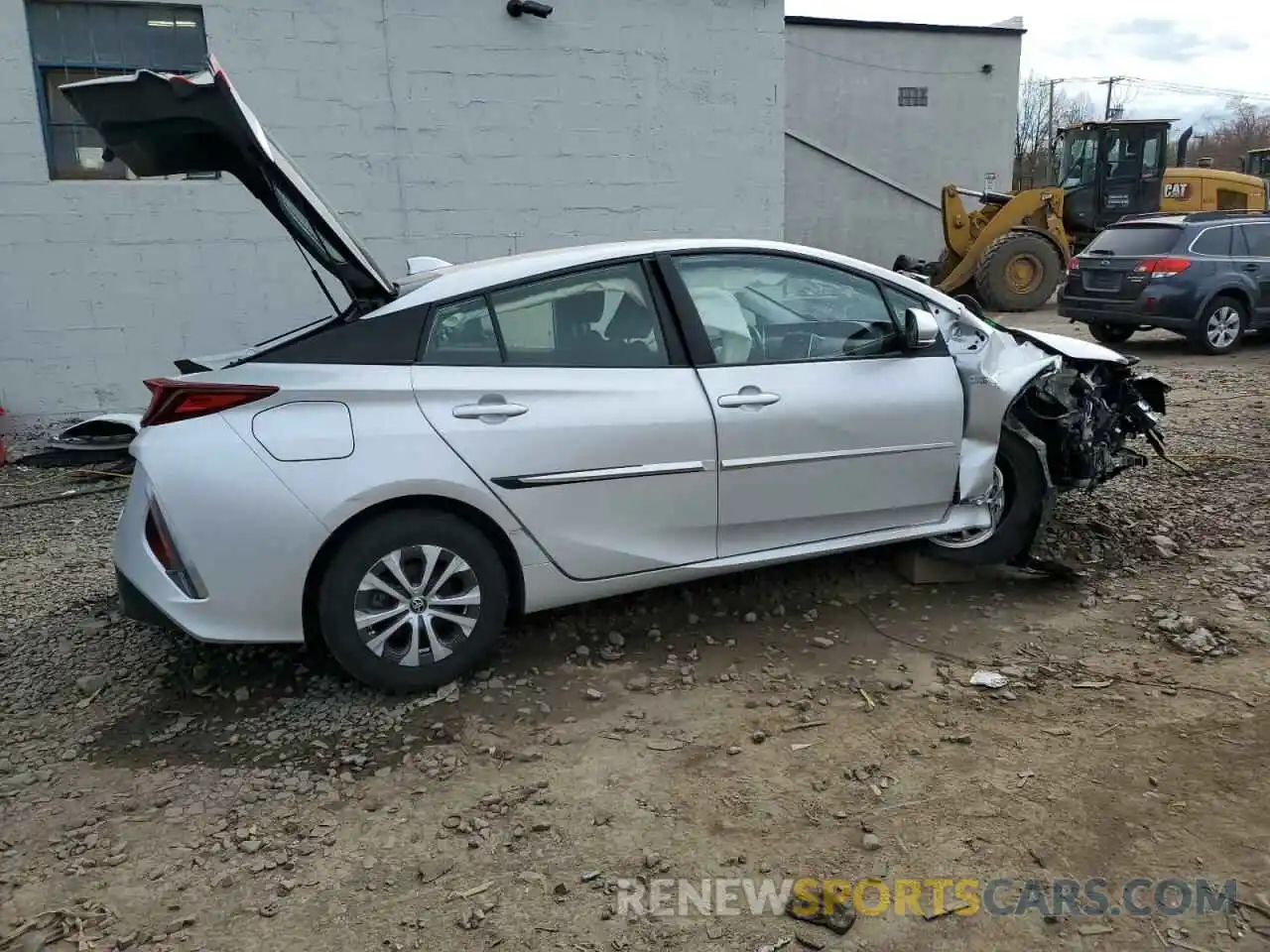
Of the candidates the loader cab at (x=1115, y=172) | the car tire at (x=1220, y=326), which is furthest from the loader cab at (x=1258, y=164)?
the car tire at (x=1220, y=326)

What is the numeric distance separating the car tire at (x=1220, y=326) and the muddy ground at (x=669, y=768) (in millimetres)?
8163

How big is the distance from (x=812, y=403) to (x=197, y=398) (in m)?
2.28

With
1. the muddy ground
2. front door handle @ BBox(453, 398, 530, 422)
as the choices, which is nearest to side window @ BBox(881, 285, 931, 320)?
the muddy ground

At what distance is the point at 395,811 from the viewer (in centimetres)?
305

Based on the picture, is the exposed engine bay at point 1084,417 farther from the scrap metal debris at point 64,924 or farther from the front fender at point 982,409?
the scrap metal debris at point 64,924

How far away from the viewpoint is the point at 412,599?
11.7 ft

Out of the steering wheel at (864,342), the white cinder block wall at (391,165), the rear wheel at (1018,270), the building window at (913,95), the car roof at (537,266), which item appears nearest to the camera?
the car roof at (537,266)

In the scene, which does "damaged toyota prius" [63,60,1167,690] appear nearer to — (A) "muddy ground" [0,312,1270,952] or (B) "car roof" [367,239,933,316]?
(B) "car roof" [367,239,933,316]

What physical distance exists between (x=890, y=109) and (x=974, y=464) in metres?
18.7

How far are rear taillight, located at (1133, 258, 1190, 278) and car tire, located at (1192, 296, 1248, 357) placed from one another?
0.54 meters

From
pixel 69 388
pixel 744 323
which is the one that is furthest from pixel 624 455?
pixel 69 388

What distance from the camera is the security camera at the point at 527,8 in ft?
27.9

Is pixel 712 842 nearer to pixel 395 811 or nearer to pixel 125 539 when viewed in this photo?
pixel 395 811

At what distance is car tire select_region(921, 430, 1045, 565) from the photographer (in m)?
4.64
